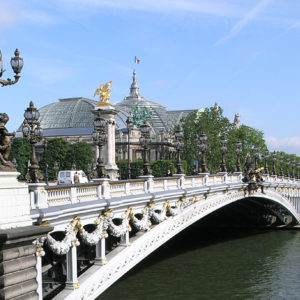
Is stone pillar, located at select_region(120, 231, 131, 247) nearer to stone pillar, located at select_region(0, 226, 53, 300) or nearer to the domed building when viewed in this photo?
stone pillar, located at select_region(0, 226, 53, 300)

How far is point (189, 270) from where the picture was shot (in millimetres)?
35000

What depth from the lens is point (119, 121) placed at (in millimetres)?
154000

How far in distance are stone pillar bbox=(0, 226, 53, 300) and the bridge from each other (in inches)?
26.8

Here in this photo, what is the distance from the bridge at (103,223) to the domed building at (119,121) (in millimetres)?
96639

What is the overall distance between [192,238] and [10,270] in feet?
124

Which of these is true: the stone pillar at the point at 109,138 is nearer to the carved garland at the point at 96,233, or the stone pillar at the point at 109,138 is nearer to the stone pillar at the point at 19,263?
the carved garland at the point at 96,233

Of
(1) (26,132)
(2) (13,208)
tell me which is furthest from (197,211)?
(2) (13,208)

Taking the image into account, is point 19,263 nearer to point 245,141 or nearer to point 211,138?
point 211,138

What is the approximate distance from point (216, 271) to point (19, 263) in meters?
23.7

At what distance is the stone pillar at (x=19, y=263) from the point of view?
12.4 m

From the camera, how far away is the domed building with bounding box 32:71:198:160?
13038cm

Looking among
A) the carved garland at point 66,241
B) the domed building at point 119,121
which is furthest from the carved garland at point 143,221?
the domed building at point 119,121

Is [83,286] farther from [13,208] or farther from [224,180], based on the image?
[224,180]

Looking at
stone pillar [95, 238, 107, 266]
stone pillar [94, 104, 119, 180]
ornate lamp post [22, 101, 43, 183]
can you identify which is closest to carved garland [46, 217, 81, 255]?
ornate lamp post [22, 101, 43, 183]
